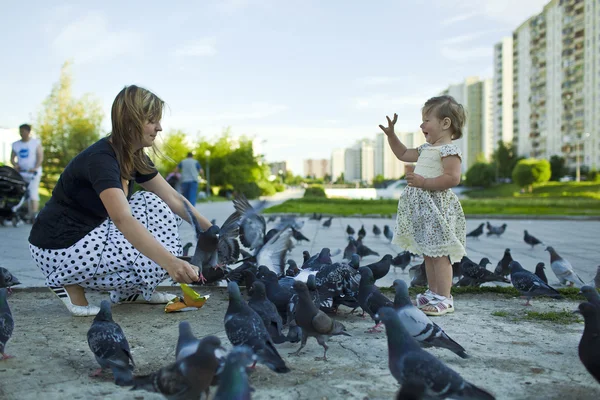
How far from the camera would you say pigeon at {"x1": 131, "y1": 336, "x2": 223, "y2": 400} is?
78.1 inches

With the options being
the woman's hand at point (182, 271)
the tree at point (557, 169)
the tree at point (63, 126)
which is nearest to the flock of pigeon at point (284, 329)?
the woman's hand at point (182, 271)

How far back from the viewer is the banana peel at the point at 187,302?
145 inches

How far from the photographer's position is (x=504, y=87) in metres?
121

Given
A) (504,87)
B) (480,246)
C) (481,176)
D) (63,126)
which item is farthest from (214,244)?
(504,87)

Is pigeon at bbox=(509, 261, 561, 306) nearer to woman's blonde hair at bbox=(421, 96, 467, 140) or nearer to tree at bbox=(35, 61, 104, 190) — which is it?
woman's blonde hair at bbox=(421, 96, 467, 140)

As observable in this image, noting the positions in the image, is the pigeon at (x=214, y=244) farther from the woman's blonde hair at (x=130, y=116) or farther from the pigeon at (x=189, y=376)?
the pigeon at (x=189, y=376)

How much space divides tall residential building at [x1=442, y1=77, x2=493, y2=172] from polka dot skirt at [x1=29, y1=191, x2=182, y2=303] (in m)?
150

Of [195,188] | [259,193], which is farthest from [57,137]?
[195,188]

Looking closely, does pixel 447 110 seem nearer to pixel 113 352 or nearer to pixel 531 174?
pixel 113 352

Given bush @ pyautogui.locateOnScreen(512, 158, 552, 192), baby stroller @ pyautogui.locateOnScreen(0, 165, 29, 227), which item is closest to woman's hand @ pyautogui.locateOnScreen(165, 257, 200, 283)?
baby stroller @ pyautogui.locateOnScreen(0, 165, 29, 227)

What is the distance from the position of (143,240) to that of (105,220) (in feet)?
3.65

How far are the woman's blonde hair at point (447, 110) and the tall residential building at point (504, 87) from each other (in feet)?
410

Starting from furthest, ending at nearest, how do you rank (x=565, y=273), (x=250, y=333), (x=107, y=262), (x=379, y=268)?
(x=565, y=273) < (x=379, y=268) < (x=107, y=262) < (x=250, y=333)

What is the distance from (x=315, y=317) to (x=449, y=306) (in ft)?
4.56
